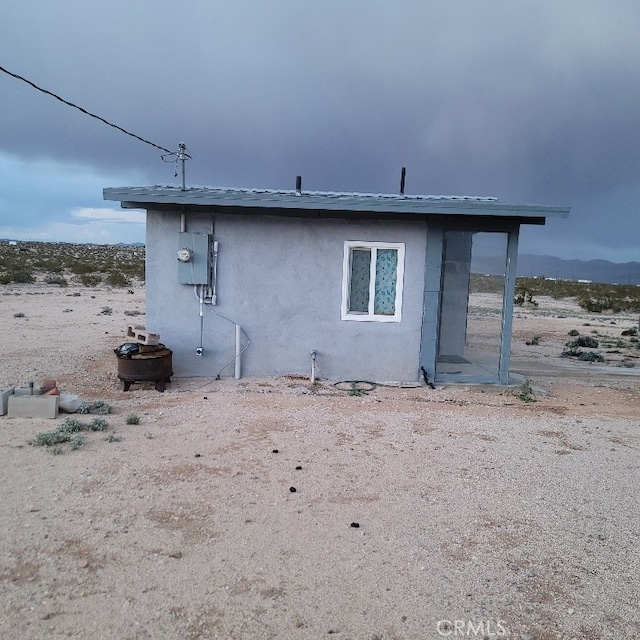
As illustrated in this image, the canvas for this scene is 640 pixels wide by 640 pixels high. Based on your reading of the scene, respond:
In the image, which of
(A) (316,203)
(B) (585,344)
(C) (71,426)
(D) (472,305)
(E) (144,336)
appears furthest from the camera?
(B) (585,344)

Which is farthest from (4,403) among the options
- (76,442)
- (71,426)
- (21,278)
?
(21,278)

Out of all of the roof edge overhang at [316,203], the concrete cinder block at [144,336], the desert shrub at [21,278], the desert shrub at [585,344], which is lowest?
the desert shrub at [585,344]

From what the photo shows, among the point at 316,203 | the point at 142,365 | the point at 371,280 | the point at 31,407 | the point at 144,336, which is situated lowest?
the point at 31,407

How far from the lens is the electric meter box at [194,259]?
29.2 ft

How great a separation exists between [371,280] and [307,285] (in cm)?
105

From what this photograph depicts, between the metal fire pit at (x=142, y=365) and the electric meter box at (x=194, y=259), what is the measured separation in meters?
1.27

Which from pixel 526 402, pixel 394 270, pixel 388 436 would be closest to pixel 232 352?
pixel 394 270

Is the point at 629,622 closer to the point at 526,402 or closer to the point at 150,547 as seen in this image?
the point at 150,547

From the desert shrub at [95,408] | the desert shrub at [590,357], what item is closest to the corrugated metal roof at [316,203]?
the desert shrub at [95,408]

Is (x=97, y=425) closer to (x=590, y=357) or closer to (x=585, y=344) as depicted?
(x=590, y=357)

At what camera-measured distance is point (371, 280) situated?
9.30 metres

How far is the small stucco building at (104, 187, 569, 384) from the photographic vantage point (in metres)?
9.06

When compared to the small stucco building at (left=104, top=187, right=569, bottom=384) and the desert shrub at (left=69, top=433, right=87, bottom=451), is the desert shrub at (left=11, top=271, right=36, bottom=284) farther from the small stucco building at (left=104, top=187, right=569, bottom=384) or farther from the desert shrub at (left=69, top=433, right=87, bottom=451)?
the desert shrub at (left=69, top=433, right=87, bottom=451)

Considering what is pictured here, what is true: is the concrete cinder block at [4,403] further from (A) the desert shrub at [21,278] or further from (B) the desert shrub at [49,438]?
(A) the desert shrub at [21,278]
